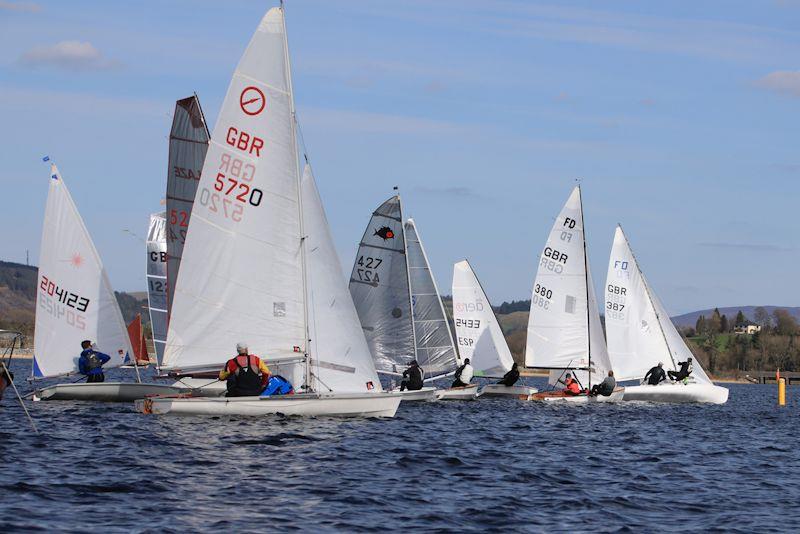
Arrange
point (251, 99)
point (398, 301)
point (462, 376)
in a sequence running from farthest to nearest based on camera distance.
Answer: point (462, 376)
point (398, 301)
point (251, 99)

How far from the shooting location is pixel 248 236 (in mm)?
27859

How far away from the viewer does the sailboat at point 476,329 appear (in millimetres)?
50188

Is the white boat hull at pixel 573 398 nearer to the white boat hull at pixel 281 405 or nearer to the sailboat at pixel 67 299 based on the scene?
A: the sailboat at pixel 67 299

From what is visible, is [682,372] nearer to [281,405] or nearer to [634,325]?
[634,325]

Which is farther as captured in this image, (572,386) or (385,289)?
(572,386)

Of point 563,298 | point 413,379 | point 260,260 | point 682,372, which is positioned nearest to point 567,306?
point 563,298

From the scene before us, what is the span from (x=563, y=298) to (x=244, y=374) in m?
23.7

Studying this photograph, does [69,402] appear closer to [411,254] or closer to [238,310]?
[238,310]

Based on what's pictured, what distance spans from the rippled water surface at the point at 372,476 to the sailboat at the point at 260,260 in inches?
67.0

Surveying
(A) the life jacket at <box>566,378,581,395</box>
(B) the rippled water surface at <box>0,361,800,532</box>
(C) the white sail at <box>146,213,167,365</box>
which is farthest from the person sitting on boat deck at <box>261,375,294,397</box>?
(A) the life jacket at <box>566,378,581,395</box>

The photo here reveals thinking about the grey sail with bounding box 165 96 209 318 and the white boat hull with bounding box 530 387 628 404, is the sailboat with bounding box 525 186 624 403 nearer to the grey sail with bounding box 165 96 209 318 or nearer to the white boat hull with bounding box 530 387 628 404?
the white boat hull with bounding box 530 387 628 404

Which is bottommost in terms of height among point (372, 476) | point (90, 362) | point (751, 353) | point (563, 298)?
point (372, 476)

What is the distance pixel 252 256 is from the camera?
28.0 meters

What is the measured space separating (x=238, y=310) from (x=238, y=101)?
478 centimetres
